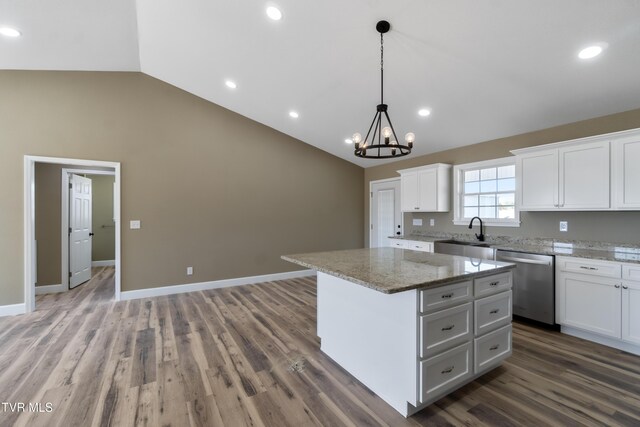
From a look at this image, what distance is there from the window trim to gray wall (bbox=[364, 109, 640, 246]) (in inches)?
2.5

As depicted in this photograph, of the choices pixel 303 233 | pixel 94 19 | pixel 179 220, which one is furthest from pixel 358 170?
pixel 94 19

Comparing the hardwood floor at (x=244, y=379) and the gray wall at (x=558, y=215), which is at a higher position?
the gray wall at (x=558, y=215)

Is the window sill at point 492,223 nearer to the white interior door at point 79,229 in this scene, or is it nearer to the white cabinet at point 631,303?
the white cabinet at point 631,303

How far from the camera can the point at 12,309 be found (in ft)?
11.8

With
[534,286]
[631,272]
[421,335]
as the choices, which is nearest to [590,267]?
[631,272]

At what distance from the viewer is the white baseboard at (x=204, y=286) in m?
4.29

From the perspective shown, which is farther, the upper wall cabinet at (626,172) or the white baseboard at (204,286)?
the white baseboard at (204,286)

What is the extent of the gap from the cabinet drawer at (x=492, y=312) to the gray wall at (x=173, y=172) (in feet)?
12.7

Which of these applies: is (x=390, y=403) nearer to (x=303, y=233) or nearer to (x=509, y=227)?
(x=509, y=227)

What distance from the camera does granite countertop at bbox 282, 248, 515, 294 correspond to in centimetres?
170

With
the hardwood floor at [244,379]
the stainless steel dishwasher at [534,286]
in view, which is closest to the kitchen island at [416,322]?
the hardwood floor at [244,379]

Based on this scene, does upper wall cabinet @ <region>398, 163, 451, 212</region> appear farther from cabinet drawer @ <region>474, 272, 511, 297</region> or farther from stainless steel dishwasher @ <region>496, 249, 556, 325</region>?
cabinet drawer @ <region>474, 272, 511, 297</region>


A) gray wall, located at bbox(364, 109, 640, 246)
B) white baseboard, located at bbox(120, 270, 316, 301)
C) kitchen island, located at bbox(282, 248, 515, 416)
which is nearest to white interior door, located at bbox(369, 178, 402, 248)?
gray wall, located at bbox(364, 109, 640, 246)

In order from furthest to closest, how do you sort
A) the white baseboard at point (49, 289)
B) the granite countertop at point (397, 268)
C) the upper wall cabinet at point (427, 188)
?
1. the upper wall cabinet at point (427, 188)
2. the white baseboard at point (49, 289)
3. the granite countertop at point (397, 268)
